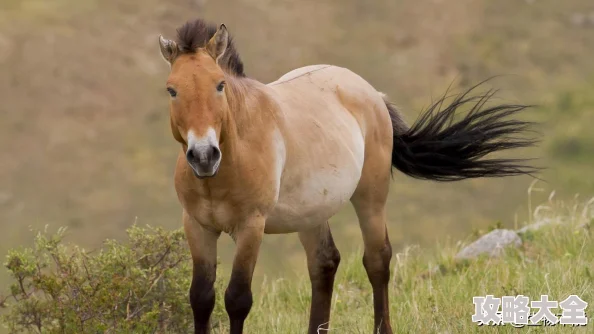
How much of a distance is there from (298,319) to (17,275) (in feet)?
6.26

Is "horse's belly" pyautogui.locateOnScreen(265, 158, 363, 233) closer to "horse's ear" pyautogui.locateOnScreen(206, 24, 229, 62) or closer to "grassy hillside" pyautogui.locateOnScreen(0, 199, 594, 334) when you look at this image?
"horse's ear" pyautogui.locateOnScreen(206, 24, 229, 62)

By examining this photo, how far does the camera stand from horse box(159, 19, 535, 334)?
4.57 metres

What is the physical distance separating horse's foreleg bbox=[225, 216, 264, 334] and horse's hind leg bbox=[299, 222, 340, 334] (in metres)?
1.16

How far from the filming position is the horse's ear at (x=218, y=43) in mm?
4664

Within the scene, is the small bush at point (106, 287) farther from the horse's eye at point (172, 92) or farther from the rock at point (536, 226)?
the rock at point (536, 226)

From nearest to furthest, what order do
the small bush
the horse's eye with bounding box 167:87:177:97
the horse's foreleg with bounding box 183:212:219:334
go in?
the horse's eye with bounding box 167:87:177:97, the horse's foreleg with bounding box 183:212:219:334, the small bush

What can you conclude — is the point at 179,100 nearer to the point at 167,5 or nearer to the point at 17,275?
the point at 17,275

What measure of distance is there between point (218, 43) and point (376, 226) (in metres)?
1.87

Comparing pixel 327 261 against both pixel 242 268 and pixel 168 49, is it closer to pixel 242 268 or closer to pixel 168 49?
pixel 242 268

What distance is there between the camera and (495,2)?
38125 millimetres

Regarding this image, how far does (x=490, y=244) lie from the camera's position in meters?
8.52

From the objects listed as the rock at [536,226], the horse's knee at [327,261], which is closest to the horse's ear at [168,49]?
the horse's knee at [327,261]

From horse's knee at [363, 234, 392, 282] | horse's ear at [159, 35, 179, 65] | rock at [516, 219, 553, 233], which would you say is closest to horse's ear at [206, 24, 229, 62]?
horse's ear at [159, 35, 179, 65]

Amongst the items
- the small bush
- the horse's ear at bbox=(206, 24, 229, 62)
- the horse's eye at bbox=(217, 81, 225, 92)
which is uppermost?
the horse's ear at bbox=(206, 24, 229, 62)
